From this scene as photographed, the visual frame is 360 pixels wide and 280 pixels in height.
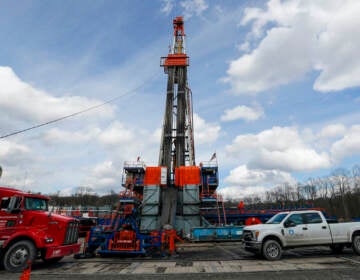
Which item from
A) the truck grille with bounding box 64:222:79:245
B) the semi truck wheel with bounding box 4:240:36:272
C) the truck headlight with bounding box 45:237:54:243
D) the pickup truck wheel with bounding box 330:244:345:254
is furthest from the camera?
the pickup truck wheel with bounding box 330:244:345:254

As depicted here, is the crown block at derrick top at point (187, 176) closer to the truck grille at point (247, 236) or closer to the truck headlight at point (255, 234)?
the truck grille at point (247, 236)

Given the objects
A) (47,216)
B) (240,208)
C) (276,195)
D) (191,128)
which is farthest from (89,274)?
(276,195)

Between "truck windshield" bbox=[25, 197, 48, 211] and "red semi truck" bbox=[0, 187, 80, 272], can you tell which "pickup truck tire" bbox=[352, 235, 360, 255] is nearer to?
"red semi truck" bbox=[0, 187, 80, 272]

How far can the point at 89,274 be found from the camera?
7301 millimetres

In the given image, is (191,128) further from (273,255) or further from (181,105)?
(273,255)

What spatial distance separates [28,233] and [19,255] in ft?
2.35

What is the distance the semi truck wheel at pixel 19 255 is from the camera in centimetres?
762

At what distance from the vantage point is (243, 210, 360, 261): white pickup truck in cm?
884

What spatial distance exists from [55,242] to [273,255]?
8.00 meters

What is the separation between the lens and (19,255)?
25.5 ft

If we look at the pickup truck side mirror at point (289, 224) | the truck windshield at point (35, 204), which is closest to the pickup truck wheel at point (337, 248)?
the pickup truck side mirror at point (289, 224)

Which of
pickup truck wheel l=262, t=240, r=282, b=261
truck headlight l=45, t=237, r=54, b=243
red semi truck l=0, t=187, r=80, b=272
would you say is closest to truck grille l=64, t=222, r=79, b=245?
red semi truck l=0, t=187, r=80, b=272

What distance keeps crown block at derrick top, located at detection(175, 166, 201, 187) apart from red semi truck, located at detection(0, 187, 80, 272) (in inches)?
513

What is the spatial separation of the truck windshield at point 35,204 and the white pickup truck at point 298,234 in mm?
8449
